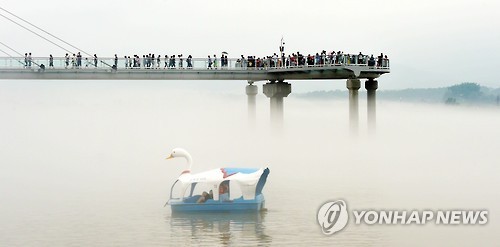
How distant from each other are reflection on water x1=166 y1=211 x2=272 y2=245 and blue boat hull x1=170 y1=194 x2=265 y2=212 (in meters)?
0.24

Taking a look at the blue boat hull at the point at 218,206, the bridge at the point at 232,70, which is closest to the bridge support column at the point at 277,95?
the bridge at the point at 232,70

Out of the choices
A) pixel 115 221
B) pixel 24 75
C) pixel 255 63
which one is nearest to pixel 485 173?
pixel 255 63

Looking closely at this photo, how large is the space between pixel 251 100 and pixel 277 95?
7382 millimetres

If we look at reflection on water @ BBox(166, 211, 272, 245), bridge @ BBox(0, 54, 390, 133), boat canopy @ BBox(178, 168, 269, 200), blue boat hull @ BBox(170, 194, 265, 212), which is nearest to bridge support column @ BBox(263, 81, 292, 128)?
bridge @ BBox(0, 54, 390, 133)

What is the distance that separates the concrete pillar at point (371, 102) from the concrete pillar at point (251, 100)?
37.4 feet

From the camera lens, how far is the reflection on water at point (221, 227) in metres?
42.1

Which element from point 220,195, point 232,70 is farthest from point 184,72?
point 220,195

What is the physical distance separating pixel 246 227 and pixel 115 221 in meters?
6.05

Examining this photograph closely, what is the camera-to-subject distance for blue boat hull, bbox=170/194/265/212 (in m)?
47.7

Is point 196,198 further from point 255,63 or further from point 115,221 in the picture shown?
point 255,63

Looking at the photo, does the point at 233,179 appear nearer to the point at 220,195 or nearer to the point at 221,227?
the point at 220,195

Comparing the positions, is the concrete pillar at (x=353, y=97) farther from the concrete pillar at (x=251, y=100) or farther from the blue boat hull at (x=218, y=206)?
the blue boat hull at (x=218, y=206)

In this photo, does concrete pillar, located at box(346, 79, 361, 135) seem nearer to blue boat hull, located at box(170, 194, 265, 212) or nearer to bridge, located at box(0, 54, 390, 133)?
bridge, located at box(0, 54, 390, 133)

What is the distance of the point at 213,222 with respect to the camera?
1805 inches
